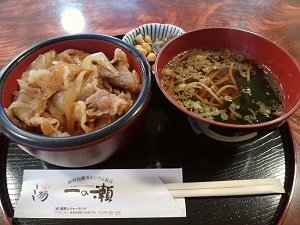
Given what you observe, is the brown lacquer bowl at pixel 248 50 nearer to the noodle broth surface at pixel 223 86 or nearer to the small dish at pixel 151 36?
the noodle broth surface at pixel 223 86

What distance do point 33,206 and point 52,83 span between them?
47 centimetres

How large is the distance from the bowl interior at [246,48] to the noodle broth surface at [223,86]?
0.02 metres

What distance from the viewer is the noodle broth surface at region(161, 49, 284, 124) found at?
4.00ft

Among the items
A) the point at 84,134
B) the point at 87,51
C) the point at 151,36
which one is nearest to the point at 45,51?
the point at 87,51

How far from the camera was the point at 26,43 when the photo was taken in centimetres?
190

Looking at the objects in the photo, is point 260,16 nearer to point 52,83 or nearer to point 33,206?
point 52,83

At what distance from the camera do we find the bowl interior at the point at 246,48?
1232mm

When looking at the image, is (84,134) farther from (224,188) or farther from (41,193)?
(224,188)

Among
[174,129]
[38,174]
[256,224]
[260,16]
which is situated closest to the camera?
[256,224]

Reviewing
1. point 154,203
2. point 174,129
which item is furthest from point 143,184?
point 174,129

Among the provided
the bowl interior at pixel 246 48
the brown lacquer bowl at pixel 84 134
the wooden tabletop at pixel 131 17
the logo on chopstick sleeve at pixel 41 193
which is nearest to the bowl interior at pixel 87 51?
the brown lacquer bowl at pixel 84 134

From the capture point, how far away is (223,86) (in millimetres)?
1332

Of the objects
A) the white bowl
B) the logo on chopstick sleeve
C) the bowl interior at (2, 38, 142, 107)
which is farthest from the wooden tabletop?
the logo on chopstick sleeve

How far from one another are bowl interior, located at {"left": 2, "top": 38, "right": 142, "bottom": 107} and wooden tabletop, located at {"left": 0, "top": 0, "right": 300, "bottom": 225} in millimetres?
577
